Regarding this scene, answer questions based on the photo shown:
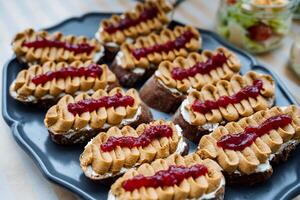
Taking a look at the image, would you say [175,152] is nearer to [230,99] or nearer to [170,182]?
[170,182]

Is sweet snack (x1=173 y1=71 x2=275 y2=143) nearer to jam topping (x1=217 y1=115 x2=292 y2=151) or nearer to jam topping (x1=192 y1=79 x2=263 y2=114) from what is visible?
jam topping (x1=192 y1=79 x2=263 y2=114)

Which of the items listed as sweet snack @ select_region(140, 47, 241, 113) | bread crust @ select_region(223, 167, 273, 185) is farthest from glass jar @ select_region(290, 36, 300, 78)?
bread crust @ select_region(223, 167, 273, 185)

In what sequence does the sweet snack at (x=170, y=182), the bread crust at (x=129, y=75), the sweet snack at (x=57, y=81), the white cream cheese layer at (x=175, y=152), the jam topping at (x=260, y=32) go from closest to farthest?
the sweet snack at (x=170, y=182)
the white cream cheese layer at (x=175, y=152)
the sweet snack at (x=57, y=81)
the bread crust at (x=129, y=75)
the jam topping at (x=260, y=32)

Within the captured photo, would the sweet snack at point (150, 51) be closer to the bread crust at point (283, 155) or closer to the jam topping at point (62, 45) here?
the jam topping at point (62, 45)

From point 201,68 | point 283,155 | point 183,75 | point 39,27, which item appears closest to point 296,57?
point 201,68

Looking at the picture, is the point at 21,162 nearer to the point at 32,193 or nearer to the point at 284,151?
the point at 32,193

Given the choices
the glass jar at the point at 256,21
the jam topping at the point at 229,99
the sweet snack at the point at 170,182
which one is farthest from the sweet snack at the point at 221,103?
the glass jar at the point at 256,21
